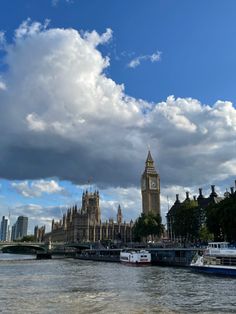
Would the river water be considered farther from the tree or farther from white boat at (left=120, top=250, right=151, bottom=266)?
the tree

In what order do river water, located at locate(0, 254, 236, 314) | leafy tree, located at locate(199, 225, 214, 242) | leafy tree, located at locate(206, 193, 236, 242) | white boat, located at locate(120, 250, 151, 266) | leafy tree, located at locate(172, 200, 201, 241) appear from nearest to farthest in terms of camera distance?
river water, located at locate(0, 254, 236, 314)
leafy tree, located at locate(206, 193, 236, 242)
white boat, located at locate(120, 250, 151, 266)
leafy tree, located at locate(172, 200, 201, 241)
leafy tree, located at locate(199, 225, 214, 242)

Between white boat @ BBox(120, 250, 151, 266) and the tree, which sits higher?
the tree

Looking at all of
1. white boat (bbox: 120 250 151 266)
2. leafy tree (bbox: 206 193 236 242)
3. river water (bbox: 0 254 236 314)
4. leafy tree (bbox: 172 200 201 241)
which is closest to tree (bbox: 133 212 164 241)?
leafy tree (bbox: 172 200 201 241)

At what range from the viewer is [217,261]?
70.5 m

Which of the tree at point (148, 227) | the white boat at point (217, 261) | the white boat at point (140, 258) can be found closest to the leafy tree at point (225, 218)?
the white boat at point (217, 261)

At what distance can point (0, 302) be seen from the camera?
39.0 metres

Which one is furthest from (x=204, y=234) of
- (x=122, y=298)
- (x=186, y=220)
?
(x=122, y=298)

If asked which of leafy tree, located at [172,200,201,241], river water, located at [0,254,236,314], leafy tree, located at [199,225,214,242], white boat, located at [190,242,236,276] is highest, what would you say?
leafy tree, located at [172,200,201,241]

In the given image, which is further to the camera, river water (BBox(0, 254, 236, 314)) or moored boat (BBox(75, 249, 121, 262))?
→ moored boat (BBox(75, 249, 121, 262))

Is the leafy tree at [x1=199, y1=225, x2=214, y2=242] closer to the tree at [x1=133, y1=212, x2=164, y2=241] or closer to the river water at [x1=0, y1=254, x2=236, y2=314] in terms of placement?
the tree at [x1=133, y1=212, x2=164, y2=241]

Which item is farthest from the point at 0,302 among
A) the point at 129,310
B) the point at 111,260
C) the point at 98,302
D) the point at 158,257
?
the point at 111,260

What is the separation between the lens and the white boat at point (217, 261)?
66.5m

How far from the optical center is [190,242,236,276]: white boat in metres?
66.5

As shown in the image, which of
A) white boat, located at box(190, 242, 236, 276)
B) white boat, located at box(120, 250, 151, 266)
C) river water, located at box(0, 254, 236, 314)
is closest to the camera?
river water, located at box(0, 254, 236, 314)
